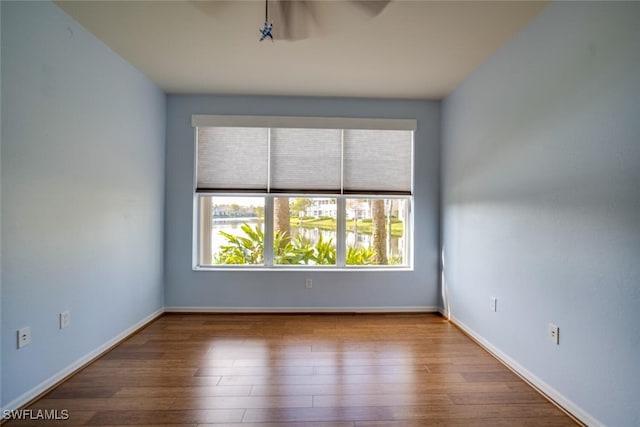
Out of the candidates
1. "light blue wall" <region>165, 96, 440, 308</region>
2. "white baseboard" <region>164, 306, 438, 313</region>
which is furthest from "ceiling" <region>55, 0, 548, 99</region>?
"white baseboard" <region>164, 306, 438, 313</region>

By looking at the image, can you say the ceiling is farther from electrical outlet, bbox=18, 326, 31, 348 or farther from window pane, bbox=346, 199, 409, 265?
electrical outlet, bbox=18, 326, 31, 348

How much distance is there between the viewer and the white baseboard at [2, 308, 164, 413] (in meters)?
1.86

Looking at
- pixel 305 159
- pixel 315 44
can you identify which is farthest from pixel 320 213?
pixel 315 44

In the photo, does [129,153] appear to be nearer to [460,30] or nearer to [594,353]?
[460,30]

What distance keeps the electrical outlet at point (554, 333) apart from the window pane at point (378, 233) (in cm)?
191

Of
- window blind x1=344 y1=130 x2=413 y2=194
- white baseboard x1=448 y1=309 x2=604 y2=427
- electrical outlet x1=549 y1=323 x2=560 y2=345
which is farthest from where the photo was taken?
window blind x1=344 y1=130 x2=413 y2=194

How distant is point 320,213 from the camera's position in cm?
382

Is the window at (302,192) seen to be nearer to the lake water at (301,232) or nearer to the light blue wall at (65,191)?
the lake water at (301,232)

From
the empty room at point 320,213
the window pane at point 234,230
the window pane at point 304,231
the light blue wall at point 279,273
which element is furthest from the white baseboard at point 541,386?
the window pane at point 234,230

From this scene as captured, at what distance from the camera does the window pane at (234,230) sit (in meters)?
3.78

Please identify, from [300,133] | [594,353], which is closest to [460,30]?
[300,133]

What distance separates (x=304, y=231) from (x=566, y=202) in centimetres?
258

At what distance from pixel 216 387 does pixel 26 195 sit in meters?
1.70

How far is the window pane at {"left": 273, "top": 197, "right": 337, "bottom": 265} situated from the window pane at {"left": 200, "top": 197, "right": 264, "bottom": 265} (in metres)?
0.21
